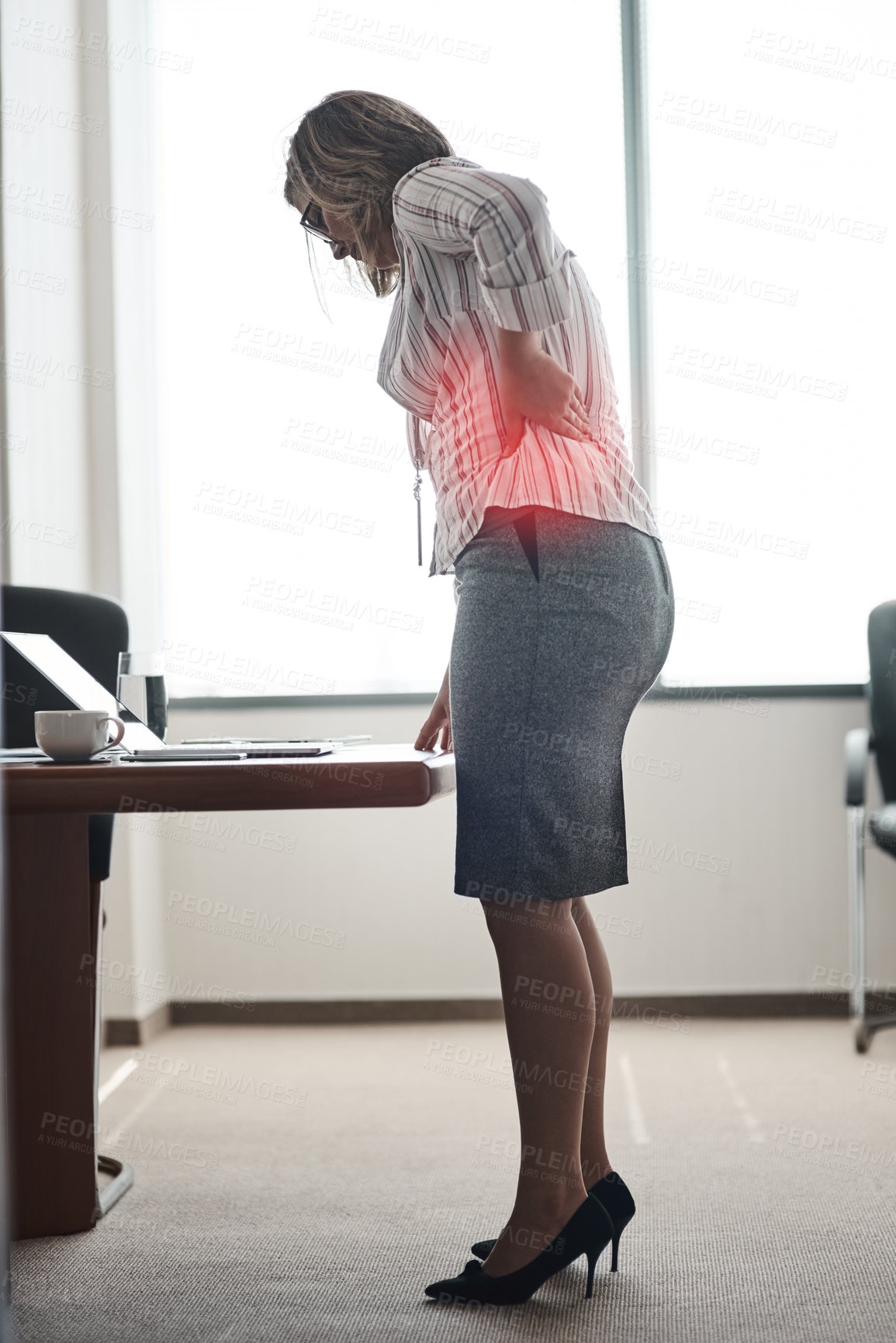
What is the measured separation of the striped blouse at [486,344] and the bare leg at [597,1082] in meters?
0.53

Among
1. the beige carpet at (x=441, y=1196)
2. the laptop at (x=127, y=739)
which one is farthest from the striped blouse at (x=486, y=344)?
the beige carpet at (x=441, y=1196)

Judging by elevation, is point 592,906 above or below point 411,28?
below

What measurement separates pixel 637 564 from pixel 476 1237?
3.23ft

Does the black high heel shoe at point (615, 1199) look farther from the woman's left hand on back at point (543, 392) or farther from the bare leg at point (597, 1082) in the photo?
the woman's left hand on back at point (543, 392)

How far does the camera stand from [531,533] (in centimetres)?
135

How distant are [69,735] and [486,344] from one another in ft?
2.20

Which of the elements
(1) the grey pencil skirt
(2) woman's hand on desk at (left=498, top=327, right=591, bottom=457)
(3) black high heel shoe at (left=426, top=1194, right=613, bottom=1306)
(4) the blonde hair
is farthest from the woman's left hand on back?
(3) black high heel shoe at (left=426, top=1194, right=613, bottom=1306)

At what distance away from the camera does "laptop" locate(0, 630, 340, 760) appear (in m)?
1.35

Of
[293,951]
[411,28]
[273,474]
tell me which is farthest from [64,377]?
[293,951]

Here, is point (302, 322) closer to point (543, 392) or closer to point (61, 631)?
point (61, 631)

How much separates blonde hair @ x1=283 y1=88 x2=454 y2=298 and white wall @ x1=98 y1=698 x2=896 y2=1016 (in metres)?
1.81

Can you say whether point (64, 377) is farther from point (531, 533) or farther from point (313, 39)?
point (531, 533)

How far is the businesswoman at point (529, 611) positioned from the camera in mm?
1325

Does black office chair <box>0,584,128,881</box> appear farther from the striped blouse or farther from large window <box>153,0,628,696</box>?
large window <box>153,0,628,696</box>
